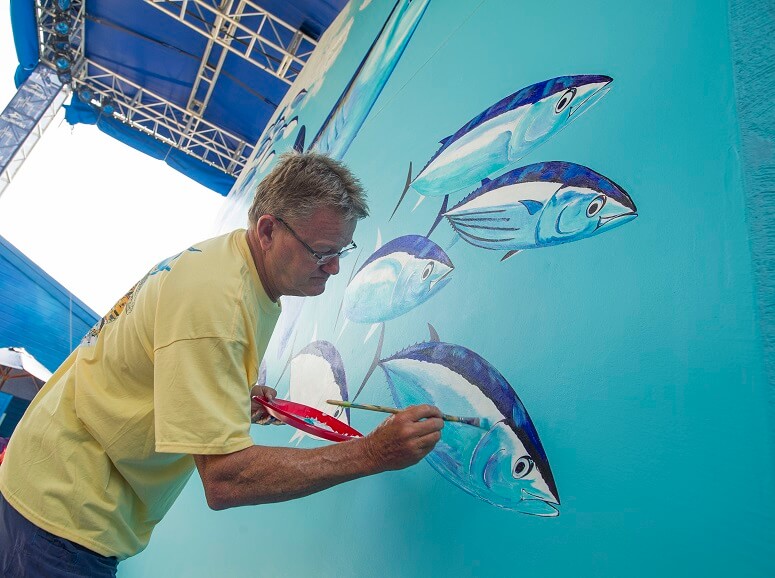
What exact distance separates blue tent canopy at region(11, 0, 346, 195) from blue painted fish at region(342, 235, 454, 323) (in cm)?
463

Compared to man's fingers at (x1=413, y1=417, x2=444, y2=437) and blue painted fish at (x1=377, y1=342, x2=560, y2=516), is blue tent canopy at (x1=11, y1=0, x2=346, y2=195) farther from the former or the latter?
man's fingers at (x1=413, y1=417, x2=444, y2=437)

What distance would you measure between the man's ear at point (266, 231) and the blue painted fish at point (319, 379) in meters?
0.55

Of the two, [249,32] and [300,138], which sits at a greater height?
[249,32]

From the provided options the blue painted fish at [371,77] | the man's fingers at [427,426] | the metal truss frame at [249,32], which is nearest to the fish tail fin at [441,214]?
the man's fingers at [427,426]

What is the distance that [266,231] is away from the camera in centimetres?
123

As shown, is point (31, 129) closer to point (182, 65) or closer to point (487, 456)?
point (182, 65)

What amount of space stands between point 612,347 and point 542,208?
35cm

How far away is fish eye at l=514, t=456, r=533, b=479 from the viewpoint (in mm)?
888

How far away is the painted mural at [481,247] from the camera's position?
93cm

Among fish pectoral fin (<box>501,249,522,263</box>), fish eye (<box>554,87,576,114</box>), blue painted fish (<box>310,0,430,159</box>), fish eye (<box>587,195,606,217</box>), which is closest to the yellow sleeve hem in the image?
fish pectoral fin (<box>501,249,522,263</box>)

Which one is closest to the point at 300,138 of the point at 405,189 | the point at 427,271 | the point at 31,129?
the point at 405,189

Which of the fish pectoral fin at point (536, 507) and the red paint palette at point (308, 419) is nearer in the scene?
the fish pectoral fin at point (536, 507)

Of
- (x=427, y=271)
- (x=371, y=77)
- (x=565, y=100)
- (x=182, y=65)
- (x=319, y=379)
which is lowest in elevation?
(x=319, y=379)

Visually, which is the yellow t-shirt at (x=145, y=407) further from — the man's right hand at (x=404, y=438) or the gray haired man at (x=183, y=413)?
the man's right hand at (x=404, y=438)
